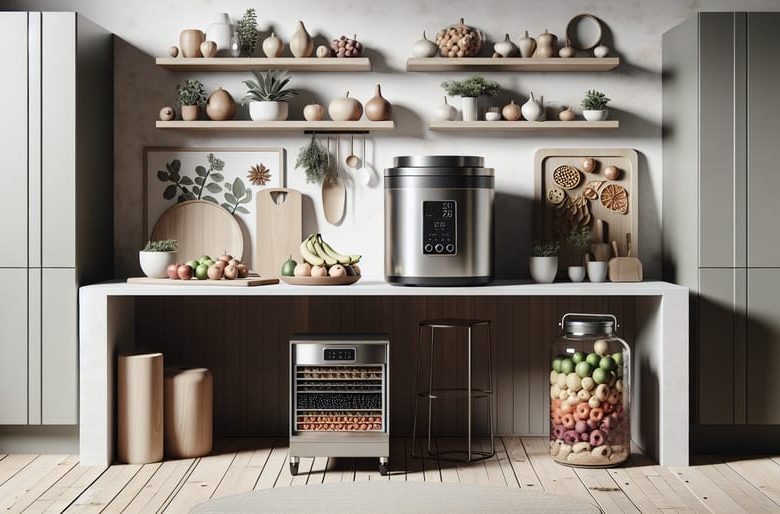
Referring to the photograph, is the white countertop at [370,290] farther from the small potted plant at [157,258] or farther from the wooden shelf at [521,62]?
the wooden shelf at [521,62]

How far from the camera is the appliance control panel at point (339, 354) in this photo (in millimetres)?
3807

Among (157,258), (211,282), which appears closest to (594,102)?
(211,282)

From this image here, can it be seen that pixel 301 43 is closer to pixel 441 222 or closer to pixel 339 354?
pixel 441 222

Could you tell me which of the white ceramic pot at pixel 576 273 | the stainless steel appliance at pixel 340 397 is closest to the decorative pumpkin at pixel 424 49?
the white ceramic pot at pixel 576 273

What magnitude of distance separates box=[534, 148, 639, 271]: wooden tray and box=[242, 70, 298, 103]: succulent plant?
124 cm

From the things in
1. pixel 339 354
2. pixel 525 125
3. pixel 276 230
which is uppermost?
pixel 525 125

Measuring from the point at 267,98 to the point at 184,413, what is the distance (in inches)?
58.3

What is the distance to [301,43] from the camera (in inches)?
168

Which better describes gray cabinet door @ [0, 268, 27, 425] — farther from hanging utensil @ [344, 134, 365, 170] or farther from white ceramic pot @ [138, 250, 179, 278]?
hanging utensil @ [344, 134, 365, 170]

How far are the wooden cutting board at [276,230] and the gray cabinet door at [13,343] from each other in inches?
41.7

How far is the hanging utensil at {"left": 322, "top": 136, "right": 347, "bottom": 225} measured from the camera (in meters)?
4.42

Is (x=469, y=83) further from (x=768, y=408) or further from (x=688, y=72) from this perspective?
(x=768, y=408)

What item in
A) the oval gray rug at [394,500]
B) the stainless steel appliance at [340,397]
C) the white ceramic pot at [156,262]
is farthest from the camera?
the white ceramic pot at [156,262]

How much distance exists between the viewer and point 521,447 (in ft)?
13.9
